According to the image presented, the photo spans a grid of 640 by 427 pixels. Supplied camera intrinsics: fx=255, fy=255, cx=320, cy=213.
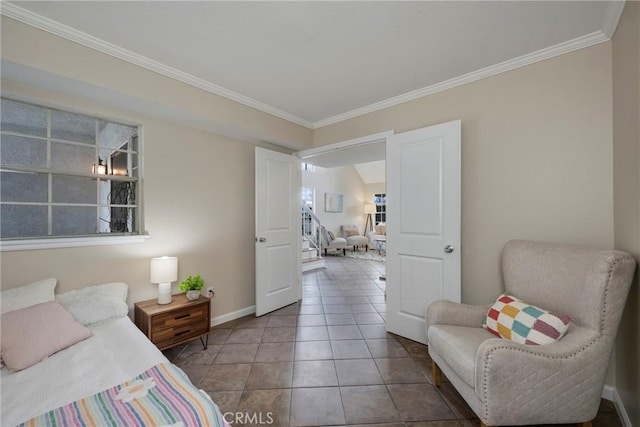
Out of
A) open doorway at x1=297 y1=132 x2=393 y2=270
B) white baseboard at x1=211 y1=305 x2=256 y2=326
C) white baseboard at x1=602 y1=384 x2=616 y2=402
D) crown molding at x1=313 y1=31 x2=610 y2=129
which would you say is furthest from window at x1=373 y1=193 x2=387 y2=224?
white baseboard at x1=602 y1=384 x2=616 y2=402

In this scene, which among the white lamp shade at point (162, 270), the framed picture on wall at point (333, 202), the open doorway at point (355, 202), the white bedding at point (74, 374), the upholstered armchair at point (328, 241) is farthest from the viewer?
the framed picture on wall at point (333, 202)

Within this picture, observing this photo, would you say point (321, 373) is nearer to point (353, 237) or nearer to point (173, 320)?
point (173, 320)

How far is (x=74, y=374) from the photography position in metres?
1.20

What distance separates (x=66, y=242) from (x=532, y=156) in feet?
12.0

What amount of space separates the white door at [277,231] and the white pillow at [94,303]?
140 cm

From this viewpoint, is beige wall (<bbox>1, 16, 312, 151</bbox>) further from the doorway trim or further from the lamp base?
the lamp base

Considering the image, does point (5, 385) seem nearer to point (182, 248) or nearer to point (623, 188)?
point (182, 248)

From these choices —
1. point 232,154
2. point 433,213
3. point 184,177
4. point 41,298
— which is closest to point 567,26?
point 433,213

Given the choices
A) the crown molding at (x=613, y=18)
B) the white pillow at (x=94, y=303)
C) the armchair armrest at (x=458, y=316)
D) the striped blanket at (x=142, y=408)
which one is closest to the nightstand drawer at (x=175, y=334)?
the white pillow at (x=94, y=303)

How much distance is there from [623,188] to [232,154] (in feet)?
10.8

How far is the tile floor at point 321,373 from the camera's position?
161 cm

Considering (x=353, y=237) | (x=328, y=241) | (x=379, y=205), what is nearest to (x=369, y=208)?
(x=379, y=205)

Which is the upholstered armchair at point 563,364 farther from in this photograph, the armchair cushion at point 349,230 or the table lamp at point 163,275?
the armchair cushion at point 349,230

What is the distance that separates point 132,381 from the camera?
3.76 ft
